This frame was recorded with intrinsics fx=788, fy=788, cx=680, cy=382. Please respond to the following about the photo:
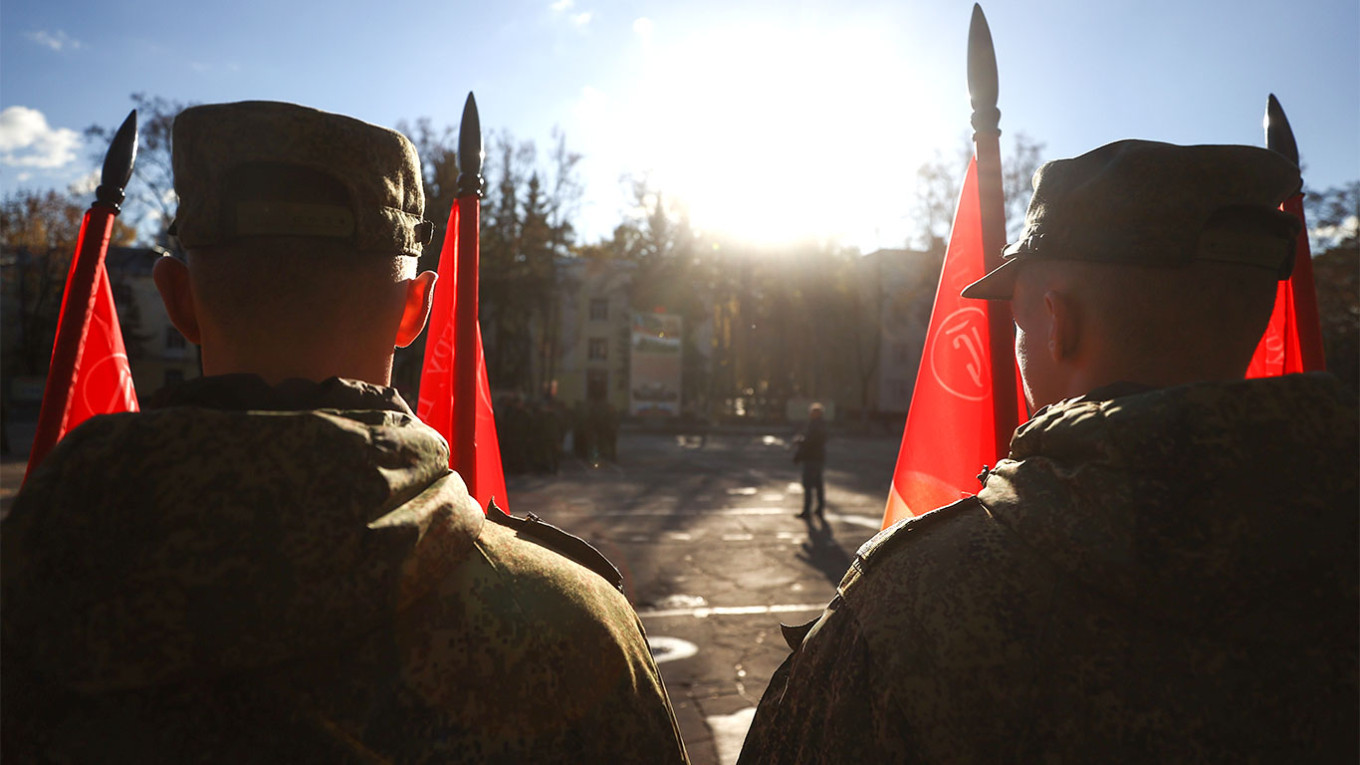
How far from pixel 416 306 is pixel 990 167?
185 centimetres

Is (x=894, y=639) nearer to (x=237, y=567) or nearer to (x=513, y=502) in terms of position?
(x=237, y=567)

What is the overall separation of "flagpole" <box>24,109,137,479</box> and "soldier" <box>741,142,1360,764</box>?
269 centimetres

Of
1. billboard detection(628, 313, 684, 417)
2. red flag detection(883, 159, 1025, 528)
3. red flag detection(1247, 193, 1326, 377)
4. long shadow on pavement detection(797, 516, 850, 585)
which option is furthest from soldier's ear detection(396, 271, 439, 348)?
billboard detection(628, 313, 684, 417)

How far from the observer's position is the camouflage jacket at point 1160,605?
1066 mm

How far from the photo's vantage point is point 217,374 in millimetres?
1169

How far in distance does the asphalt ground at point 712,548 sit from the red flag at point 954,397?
88.5 inches

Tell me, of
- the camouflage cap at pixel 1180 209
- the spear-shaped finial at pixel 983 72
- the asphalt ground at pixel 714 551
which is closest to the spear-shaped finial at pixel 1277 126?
the spear-shaped finial at pixel 983 72

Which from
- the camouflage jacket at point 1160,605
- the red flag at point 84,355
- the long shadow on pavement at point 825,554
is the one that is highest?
the red flag at point 84,355

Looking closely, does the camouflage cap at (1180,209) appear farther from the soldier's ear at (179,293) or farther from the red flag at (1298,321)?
the red flag at (1298,321)

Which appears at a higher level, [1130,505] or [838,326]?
[838,326]

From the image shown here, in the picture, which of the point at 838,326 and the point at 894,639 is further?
the point at 838,326

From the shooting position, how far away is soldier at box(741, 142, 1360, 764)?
1071 mm

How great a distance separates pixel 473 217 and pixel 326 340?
1.58m

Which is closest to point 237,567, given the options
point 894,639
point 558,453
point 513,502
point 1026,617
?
point 894,639
